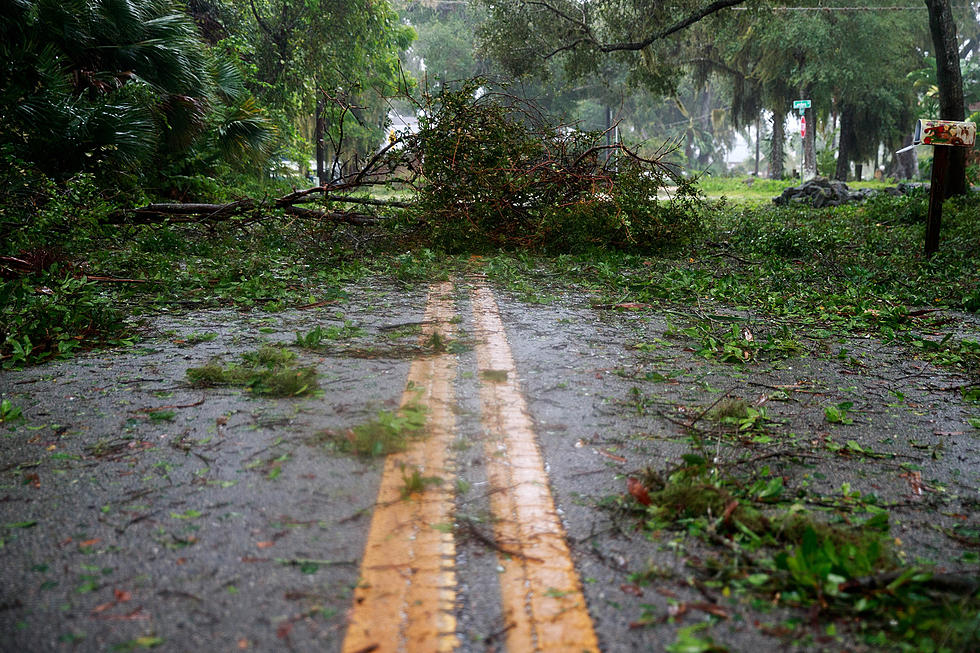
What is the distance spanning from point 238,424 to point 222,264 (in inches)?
203

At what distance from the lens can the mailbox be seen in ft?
Answer: 27.1

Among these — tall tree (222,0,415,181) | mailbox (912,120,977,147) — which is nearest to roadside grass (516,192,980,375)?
mailbox (912,120,977,147)

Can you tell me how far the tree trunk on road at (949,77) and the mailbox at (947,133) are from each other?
7.40 metres

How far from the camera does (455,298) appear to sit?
21.8ft

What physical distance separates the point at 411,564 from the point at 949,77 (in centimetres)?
1630

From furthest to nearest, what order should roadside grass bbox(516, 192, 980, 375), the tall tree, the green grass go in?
1. the tall tree
2. roadside grass bbox(516, 192, 980, 375)
3. the green grass

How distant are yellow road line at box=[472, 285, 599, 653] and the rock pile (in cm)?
1747

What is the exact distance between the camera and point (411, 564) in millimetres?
2215

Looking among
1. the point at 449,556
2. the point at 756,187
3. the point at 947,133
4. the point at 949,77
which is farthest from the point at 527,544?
the point at 756,187

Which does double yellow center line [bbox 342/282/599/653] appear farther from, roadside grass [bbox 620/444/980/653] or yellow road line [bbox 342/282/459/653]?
roadside grass [bbox 620/444/980/653]

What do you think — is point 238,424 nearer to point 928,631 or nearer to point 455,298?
point 928,631

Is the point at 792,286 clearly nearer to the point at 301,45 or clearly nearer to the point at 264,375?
the point at 264,375

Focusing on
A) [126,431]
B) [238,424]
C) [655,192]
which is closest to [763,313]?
[655,192]

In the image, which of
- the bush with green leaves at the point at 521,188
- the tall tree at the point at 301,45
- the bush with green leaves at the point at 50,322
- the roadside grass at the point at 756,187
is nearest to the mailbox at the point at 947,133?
the bush with green leaves at the point at 521,188
